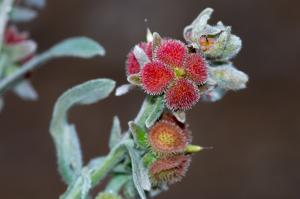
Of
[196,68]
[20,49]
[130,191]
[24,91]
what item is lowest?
[130,191]

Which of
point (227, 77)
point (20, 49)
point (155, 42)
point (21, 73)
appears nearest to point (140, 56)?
point (155, 42)

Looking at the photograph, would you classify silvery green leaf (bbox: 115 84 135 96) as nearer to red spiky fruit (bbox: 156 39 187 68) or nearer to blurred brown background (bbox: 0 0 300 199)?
red spiky fruit (bbox: 156 39 187 68)

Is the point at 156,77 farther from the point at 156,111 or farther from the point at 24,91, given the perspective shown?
the point at 24,91

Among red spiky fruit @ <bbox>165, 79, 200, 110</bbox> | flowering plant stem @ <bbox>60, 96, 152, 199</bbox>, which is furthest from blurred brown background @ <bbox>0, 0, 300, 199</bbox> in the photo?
red spiky fruit @ <bbox>165, 79, 200, 110</bbox>

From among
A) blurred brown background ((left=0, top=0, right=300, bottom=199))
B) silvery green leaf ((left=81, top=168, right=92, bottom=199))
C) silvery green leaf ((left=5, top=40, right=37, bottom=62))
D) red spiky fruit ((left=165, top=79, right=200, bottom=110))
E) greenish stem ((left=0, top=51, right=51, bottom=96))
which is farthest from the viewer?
blurred brown background ((left=0, top=0, right=300, bottom=199))

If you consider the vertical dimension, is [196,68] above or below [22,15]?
below

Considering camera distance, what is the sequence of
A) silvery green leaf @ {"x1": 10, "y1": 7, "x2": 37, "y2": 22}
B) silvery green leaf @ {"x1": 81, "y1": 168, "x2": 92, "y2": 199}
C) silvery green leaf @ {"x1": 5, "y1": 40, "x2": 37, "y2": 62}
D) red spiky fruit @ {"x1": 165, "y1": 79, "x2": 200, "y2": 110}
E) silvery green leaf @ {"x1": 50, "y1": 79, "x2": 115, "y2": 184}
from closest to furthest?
red spiky fruit @ {"x1": 165, "y1": 79, "x2": 200, "y2": 110} < silvery green leaf @ {"x1": 81, "y1": 168, "x2": 92, "y2": 199} < silvery green leaf @ {"x1": 50, "y1": 79, "x2": 115, "y2": 184} < silvery green leaf @ {"x1": 5, "y1": 40, "x2": 37, "y2": 62} < silvery green leaf @ {"x1": 10, "y1": 7, "x2": 37, "y2": 22}
